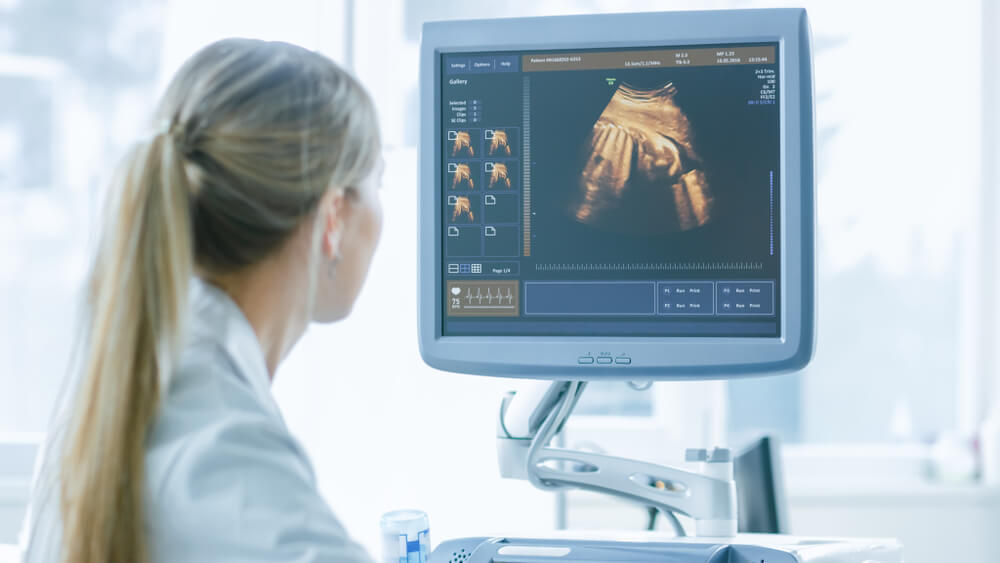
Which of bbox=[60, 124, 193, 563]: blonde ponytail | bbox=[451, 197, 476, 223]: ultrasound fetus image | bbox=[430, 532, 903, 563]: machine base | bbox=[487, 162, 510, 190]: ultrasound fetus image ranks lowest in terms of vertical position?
bbox=[430, 532, 903, 563]: machine base

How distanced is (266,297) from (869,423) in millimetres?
1683

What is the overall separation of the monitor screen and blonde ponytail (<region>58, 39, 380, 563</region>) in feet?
0.67

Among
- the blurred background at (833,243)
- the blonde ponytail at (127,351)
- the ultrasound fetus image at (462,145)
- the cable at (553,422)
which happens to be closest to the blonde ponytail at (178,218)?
the blonde ponytail at (127,351)

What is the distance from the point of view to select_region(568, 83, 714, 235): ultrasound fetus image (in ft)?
2.85

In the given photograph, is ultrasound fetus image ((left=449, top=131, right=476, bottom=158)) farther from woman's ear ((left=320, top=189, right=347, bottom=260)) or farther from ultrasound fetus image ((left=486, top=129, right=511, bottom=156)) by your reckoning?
woman's ear ((left=320, top=189, right=347, bottom=260))

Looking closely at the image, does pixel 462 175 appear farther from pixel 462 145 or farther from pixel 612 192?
pixel 612 192

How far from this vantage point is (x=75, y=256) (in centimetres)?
206

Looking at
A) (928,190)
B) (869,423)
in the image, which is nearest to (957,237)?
(928,190)

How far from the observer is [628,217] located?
2.89 feet

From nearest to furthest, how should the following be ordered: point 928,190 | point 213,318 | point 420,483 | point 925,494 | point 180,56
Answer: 1. point 213,318
2. point 420,483
3. point 180,56
4. point 925,494
5. point 928,190

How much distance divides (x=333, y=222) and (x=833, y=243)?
4.97 ft

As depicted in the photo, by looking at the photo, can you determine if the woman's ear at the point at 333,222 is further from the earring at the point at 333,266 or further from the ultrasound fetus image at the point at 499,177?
the ultrasound fetus image at the point at 499,177

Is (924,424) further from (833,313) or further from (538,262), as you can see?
(538,262)

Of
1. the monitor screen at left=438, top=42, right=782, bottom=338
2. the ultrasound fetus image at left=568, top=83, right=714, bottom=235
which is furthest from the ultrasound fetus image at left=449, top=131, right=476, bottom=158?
the ultrasound fetus image at left=568, top=83, right=714, bottom=235
